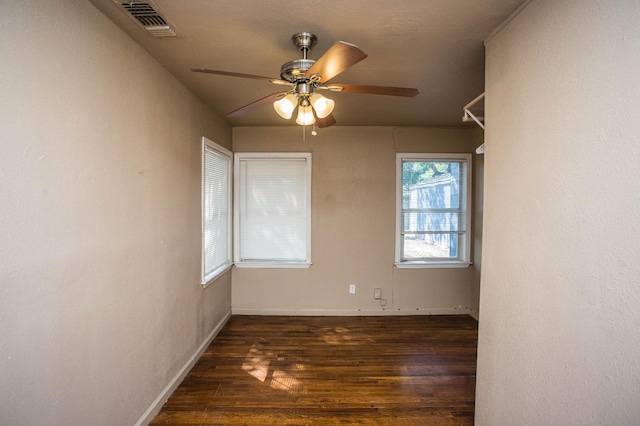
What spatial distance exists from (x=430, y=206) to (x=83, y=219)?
365 cm

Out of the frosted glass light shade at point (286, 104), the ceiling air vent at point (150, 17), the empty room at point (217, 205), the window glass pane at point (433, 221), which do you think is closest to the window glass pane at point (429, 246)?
the window glass pane at point (433, 221)

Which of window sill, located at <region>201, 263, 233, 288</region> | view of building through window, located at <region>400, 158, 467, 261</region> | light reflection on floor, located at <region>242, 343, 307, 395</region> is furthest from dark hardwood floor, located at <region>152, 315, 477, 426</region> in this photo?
view of building through window, located at <region>400, 158, 467, 261</region>

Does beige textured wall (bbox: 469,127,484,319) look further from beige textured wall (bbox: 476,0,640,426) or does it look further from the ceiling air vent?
the ceiling air vent

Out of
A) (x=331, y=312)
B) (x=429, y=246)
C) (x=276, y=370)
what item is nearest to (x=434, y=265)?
(x=429, y=246)

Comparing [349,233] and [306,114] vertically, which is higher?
[306,114]

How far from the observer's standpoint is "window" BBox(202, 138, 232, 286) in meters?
3.00

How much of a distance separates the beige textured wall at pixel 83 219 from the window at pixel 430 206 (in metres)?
2.82

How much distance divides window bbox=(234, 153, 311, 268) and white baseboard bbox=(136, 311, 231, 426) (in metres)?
1.08

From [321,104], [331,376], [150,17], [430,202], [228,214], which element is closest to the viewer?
[150,17]

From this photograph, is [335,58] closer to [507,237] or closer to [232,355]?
[507,237]

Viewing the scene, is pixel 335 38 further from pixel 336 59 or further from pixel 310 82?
pixel 336 59

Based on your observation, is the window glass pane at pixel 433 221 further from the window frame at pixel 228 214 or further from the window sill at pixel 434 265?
the window frame at pixel 228 214

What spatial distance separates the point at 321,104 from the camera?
1692mm

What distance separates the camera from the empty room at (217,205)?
1.06m
